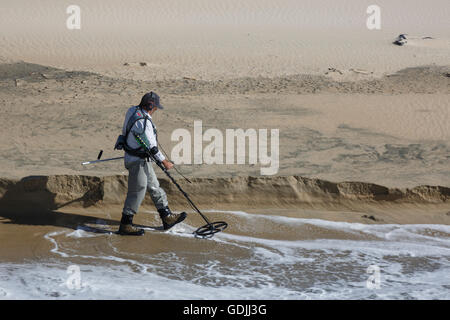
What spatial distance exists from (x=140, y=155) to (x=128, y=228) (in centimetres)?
84

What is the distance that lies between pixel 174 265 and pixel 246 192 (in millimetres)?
1893

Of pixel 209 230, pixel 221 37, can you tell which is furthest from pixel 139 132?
pixel 221 37

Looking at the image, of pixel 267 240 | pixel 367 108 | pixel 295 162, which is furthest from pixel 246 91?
pixel 267 240

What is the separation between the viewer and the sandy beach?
6.08 metres

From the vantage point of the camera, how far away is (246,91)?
14.6 m

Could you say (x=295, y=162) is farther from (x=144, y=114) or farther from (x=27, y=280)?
(x=27, y=280)

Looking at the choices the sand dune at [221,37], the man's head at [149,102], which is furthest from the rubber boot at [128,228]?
the sand dune at [221,37]

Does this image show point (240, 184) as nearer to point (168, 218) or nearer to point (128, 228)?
point (168, 218)

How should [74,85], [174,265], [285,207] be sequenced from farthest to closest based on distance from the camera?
[74,85]
[285,207]
[174,265]

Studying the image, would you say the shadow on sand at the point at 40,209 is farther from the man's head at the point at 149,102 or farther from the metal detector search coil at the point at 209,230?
the man's head at the point at 149,102

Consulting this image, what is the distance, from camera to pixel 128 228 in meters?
6.85

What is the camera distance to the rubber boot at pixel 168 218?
6930 millimetres

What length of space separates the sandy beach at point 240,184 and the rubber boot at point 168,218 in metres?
0.15

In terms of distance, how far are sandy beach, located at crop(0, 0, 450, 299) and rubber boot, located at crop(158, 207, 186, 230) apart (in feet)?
0.50
